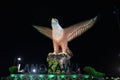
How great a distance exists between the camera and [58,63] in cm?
2792

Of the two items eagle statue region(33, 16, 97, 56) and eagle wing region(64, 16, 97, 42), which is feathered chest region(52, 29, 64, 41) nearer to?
eagle statue region(33, 16, 97, 56)

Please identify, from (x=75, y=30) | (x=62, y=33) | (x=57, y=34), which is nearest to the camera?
(x=57, y=34)

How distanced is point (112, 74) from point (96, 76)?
42.6 feet

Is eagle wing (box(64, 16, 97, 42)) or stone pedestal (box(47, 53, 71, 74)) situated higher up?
eagle wing (box(64, 16, 97, 42))

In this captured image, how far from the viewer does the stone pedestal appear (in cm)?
2769

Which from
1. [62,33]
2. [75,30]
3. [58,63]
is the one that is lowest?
[58,63]

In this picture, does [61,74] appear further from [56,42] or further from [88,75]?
[56,42]

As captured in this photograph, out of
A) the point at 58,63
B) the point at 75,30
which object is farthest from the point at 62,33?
the point at 58,63

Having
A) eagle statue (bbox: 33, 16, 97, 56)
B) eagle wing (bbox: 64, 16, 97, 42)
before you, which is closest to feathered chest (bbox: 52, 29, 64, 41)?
eagle statue (bbox: 33, 16, 97, 56)

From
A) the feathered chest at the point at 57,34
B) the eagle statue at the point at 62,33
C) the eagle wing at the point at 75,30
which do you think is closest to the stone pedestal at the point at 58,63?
the eagle statue at the point at 62,33

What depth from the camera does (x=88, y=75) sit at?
26.4 metres

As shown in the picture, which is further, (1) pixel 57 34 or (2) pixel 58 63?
(1) pixel 57 34

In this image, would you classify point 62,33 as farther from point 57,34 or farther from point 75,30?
point 75,30

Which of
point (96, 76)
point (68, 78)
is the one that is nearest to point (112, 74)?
point (96, 76)
